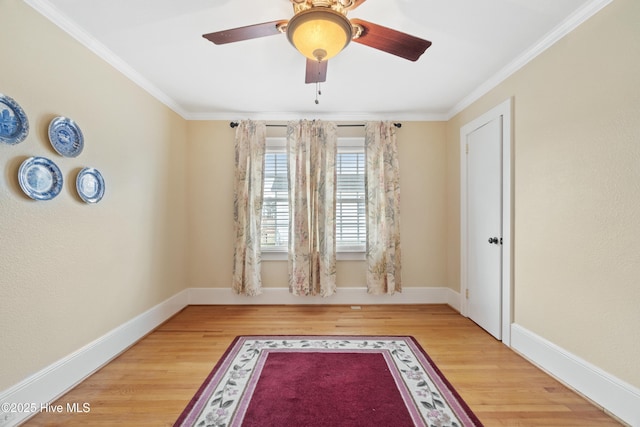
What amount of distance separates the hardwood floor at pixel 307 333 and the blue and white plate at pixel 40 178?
140 centimetres

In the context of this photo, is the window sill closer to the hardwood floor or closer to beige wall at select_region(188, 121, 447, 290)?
beige wall at select_region(188, 121, 447, 290)

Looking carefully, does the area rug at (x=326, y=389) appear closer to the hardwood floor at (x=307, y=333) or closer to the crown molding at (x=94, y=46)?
the hardwood floor at (x=307, y=333)

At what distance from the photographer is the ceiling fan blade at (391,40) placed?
57.4 inches

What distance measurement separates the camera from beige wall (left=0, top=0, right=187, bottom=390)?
1.55 metres

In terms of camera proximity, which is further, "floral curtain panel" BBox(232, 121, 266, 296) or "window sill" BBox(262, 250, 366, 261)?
"window sill" BBox(262, 250, 366, 261)

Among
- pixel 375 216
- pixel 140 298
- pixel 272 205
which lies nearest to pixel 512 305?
pixel 375 216

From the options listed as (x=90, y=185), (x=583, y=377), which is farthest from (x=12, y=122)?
(x=583, y=377)

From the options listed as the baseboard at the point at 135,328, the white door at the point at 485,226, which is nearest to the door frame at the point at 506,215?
the white door at the point at 485,226

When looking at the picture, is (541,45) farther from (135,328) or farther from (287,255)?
(135,328)

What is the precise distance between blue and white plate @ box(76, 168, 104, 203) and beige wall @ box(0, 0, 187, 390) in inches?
1.9

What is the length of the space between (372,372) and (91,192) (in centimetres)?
263

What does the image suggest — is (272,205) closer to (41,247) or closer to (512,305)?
(41,247)

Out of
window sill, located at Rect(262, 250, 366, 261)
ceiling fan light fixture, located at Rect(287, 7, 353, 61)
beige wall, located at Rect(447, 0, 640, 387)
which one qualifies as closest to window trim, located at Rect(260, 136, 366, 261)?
window sill, located at Rect(262, 250, 366, 261)

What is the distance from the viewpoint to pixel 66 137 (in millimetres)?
1832
